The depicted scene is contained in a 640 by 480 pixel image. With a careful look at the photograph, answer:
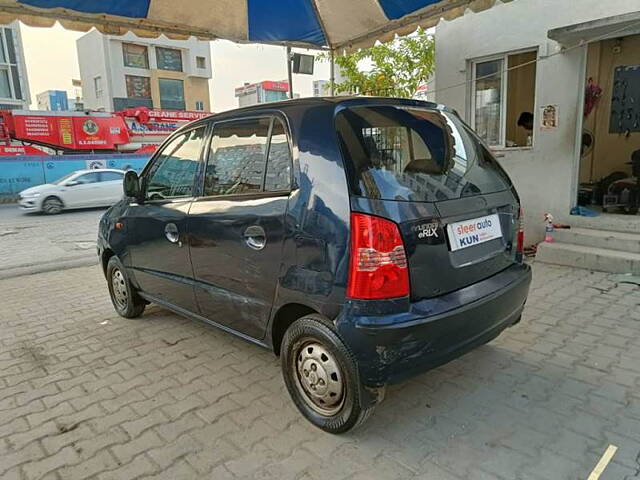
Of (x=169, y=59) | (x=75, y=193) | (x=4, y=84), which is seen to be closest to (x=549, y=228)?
(x=75, y=193)

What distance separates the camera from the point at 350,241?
2.23 meters

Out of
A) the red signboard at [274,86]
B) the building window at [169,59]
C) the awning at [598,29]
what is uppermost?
the building window at [169,59]

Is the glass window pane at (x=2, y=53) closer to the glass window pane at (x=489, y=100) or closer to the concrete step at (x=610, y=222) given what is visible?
the glass window pane at (x=489, y=100)

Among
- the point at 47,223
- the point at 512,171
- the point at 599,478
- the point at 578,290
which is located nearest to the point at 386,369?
the point at 599,478

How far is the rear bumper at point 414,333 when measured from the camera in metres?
2.19

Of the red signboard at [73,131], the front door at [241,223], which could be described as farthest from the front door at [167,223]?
the red signboard at [73,131]

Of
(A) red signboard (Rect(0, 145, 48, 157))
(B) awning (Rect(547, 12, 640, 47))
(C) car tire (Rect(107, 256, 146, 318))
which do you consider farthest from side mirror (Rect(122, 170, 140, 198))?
(A) red signboard (Rect(0, 145, 48, 157))

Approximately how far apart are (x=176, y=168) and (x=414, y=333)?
236cm

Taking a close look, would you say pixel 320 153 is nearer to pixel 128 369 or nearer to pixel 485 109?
pixel 128 369

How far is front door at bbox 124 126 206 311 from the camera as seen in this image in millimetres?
3373

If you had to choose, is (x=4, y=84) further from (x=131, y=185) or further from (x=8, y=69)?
(x=131, y=185)

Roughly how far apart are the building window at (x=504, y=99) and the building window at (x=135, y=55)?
37313 millimetres

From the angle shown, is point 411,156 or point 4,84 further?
point 4,84

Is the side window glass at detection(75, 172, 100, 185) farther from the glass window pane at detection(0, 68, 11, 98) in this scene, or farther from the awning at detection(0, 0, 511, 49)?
the glass window pane at detection(0, 68, 11, 98)
